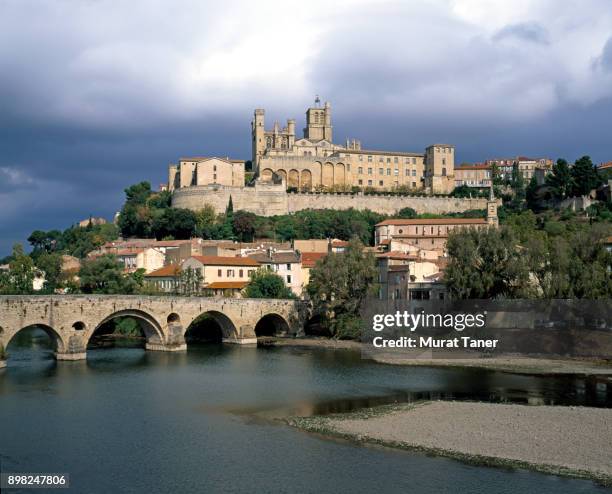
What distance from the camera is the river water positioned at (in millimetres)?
21031

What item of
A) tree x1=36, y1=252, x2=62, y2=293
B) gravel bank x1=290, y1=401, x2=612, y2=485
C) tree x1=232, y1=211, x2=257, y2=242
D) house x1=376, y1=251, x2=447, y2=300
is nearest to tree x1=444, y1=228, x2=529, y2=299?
house x1=376, y1=251, x2=447, y2=300

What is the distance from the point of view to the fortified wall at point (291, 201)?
8888cm

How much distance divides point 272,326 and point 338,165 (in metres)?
48.0

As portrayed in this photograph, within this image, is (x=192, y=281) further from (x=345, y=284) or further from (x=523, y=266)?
(x=523, y=266)

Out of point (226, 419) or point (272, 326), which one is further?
point (272, 326)

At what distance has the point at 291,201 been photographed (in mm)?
91812

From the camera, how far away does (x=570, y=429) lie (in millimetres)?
25250

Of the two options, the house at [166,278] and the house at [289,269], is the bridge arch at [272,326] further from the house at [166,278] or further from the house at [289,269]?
the house at [166,278]

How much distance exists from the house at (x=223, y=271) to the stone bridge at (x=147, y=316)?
12.2 feet

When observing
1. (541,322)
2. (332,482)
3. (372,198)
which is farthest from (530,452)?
(372,198)

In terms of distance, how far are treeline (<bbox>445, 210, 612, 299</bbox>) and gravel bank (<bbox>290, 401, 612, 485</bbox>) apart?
52.7ft

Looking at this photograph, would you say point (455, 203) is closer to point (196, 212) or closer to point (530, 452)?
point (196, 212)

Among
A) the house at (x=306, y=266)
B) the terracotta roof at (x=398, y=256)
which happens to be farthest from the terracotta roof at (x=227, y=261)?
the terracotta roof at (x=398, y=256)

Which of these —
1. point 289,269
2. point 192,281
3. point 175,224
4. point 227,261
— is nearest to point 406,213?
point 175,224
